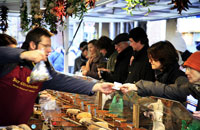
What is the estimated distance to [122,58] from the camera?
17.6ft

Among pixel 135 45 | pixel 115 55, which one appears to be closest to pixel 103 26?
pixel 115 55

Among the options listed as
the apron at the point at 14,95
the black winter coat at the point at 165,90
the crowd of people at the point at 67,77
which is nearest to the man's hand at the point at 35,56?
the crowd of people at the point at 67,77

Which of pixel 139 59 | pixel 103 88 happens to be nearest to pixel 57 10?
pixel 139 59

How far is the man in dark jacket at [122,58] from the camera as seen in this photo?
528 cm

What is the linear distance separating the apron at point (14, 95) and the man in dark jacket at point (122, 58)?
2.81 m

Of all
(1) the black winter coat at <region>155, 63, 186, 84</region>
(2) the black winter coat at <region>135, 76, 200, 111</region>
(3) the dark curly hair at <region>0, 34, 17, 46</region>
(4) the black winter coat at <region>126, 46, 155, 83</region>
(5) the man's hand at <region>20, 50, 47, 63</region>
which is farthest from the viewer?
(4) the black winter coat at <region>126, 46, 155, 83</region>

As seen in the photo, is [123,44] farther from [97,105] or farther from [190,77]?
[190,77]

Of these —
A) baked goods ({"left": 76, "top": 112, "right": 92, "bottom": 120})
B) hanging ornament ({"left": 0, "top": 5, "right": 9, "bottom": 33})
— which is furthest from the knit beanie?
hanging ornament ({"left": 0, "top": 5, "right": 9, "bottom": 33})

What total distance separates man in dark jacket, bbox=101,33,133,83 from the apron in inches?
111

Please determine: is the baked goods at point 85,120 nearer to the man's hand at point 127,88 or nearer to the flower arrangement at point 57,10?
the man's hand at point 127,88

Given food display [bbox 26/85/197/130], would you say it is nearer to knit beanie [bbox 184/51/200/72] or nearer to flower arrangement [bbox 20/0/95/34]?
knit beanie [bbox 184/51/200/72]

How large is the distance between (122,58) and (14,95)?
120 inches

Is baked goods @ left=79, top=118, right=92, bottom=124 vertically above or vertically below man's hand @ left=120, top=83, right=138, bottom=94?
below

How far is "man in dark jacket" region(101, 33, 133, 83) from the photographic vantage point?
17.3ft
